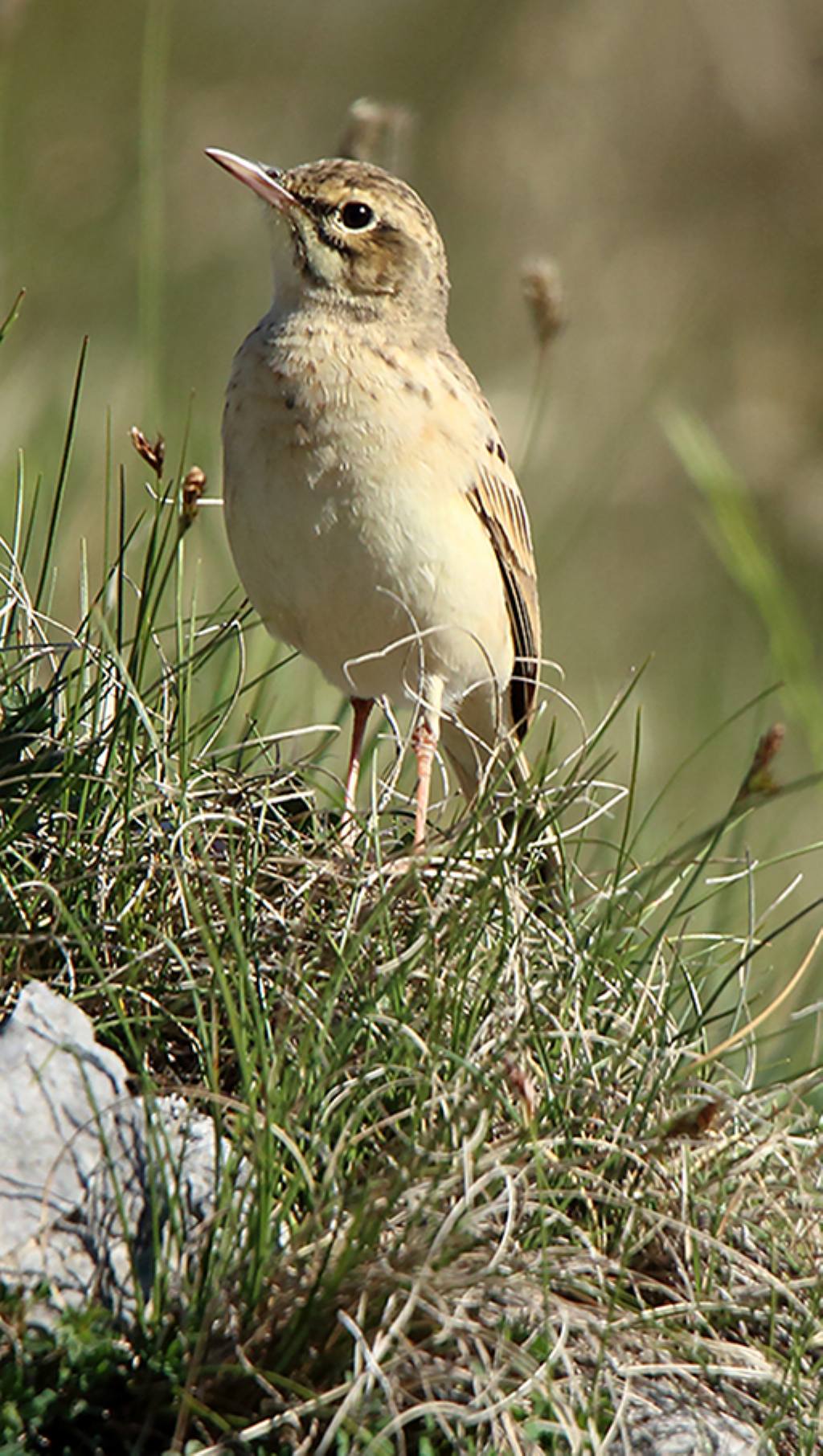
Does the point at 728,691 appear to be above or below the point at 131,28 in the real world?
below

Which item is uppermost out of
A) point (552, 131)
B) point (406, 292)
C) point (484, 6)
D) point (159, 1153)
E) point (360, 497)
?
point (484, 6)

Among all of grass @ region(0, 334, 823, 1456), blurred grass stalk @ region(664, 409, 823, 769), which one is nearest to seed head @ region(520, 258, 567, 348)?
blurred grass stalk @ region(664, 409, 823, 769)

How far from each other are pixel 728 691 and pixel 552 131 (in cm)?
332

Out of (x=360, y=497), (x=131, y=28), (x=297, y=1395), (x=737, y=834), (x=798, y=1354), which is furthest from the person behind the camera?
(x=131, y=28)

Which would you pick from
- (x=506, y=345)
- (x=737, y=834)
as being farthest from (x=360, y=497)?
(x=506, y=345)

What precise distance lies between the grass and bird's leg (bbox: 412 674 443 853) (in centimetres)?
41

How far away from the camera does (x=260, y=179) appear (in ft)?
16.4

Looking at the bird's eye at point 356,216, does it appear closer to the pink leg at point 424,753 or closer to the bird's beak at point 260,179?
the bird's beak at point 260,179

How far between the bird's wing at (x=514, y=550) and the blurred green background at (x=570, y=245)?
169 cm

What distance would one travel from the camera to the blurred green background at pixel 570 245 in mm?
8508

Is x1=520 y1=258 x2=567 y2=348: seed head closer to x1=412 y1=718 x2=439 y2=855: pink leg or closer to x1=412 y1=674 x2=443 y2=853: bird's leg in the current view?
x1=412 y1=674 x2=443 y2=853: bird's leg

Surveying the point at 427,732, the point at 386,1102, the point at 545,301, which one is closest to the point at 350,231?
the point at 545,301

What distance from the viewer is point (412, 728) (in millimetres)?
4910

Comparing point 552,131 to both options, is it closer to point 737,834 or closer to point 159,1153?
point 737,834
